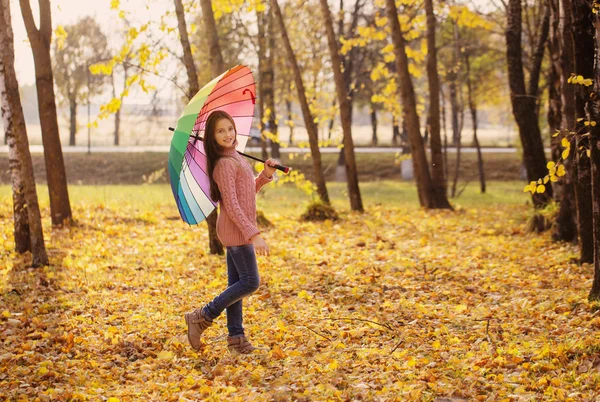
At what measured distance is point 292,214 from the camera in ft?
52.0

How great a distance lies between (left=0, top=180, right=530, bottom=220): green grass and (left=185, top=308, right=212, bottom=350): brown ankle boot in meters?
7.99

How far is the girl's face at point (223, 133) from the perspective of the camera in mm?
5582

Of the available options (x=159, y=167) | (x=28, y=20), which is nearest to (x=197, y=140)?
(x=28, y=20)

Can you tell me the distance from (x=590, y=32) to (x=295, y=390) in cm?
458

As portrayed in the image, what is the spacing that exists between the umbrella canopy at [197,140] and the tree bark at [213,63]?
149 inches

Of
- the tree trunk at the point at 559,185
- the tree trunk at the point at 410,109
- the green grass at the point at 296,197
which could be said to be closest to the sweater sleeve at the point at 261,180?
the tree trunk at the point at 559,185

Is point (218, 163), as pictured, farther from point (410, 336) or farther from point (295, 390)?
point (410, 336)

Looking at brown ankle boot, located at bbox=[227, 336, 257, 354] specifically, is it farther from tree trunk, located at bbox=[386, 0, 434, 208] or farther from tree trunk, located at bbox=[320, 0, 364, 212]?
tree trunk, located at bbox=[386, 0, 434, 208]

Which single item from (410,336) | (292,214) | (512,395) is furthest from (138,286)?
(292,214)

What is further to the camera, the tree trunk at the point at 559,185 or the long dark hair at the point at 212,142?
the tree trunk at the point at 559,185

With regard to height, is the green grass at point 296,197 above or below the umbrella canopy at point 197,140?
below

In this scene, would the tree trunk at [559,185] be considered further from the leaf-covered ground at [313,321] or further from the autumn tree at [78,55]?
the autumn tree at [78,55]

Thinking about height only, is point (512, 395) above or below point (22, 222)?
below

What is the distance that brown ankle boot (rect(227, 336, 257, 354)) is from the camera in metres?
5.98
